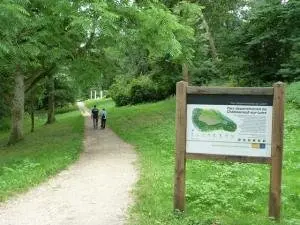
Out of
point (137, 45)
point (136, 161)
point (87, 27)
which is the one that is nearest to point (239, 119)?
point (136, 161)

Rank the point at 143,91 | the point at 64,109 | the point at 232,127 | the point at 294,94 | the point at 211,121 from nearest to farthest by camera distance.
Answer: the point at 232,127 → the point at 211,121 → the point at 294,94 → the point at 143,91 → the point at 64,109

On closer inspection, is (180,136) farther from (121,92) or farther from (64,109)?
(64,109)

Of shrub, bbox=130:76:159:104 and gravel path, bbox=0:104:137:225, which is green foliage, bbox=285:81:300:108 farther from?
shrub, bbox=130:76:159:104

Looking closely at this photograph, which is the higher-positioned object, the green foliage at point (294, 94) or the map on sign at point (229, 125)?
the green foliage at point (294, 94)

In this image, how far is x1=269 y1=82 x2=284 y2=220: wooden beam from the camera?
302 inches

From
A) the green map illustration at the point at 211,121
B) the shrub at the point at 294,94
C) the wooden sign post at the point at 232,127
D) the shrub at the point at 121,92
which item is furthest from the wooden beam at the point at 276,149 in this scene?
the shrub at the point at 121,92

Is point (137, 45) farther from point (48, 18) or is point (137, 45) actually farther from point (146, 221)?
point (146, 221)

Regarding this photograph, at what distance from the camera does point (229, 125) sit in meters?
7.96

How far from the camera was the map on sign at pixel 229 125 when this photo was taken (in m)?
7.82

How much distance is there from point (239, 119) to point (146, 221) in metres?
2.10

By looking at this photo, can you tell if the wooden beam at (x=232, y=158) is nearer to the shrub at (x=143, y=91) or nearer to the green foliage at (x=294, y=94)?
the green foliage at (x=294, y=94)

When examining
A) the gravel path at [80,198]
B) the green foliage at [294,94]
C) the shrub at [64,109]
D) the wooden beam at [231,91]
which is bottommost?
the gravel path at [80,198]

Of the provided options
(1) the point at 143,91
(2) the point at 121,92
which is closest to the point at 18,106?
(1) the point at 143,91

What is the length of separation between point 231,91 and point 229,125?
0.53m
